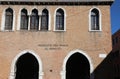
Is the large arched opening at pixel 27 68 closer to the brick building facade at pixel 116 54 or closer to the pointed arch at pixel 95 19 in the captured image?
the pointed arch at pixel 95 19

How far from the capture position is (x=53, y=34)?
→ 21141 mm

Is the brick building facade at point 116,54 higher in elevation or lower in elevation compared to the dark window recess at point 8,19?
lower

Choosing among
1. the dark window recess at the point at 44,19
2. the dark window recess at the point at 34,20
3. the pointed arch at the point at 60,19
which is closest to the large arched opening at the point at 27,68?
the dark window recess at the point at 34,20

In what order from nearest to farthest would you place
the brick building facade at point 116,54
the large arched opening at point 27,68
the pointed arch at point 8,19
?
the pointed arch at point 8,19 → the large arched opening at point 27,68 → the brick building facade at point 116,54

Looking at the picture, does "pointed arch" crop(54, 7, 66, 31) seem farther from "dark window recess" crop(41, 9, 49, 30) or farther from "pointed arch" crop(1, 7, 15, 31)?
"pointed arch" crop(1, 7, 15, 31)

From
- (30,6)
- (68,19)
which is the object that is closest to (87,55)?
(68,19)

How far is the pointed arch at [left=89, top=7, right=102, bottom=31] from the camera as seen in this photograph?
838 inches

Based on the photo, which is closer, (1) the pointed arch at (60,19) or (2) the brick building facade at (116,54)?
(1) the pointed arch at (60,19)

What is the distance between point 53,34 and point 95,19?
3617 mm

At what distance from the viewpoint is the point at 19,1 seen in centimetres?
2155

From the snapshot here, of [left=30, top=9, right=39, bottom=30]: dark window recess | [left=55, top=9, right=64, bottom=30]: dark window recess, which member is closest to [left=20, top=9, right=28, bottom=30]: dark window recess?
[left=30, top=9, right=39, bottom=30]: dark window recess

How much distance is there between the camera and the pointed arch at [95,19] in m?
21.3

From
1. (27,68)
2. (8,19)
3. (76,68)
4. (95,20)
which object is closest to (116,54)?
(76,68)

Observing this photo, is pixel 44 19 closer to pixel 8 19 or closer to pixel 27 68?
pixel 8 19
